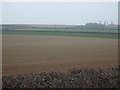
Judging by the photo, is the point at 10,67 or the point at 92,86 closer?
the point at 92,86

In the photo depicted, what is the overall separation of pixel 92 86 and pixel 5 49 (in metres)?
7.11

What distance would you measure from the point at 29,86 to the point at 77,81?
1.24 m

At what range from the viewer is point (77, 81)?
558cm

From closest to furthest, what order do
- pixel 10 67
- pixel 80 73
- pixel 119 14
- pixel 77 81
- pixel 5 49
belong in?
pixel 77 81 → pixel 80 73 → pixel 119 14 → pixel 10 67 → pixel 5 49

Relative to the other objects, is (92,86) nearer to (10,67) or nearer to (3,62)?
(10,67)

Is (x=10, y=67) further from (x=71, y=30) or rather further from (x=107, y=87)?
(x=71, y=30)

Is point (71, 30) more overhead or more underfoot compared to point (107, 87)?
more overhead

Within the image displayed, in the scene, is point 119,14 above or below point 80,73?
above

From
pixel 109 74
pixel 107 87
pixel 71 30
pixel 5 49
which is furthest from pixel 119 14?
pixel 71 30

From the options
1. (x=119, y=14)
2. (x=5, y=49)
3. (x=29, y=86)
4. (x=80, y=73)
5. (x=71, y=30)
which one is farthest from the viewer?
(x=71, y=30)

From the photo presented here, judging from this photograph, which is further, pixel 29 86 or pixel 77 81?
pixel 77 81

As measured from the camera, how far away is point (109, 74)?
245 inches

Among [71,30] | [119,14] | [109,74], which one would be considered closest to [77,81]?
[109,74]

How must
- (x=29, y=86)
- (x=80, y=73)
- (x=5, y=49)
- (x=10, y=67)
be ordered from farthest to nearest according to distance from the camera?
(x=5, y=49)
(x=10, y=67)
(x=80, y=73)
(x=29, y=86)
